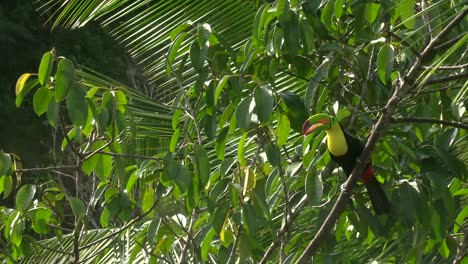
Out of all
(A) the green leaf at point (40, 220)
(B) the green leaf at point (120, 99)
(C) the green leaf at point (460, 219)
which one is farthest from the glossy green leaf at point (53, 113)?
(C) the green leaf at point (460, 219)

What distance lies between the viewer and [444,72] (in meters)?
2.77

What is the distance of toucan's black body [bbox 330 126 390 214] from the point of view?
2.66 metres

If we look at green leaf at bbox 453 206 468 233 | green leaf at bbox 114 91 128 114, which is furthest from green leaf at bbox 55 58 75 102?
green leaf at bbox 453 206 468 233

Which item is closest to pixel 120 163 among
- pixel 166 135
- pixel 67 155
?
pixel 166 135

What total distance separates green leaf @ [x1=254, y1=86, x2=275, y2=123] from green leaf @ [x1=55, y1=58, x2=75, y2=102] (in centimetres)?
45

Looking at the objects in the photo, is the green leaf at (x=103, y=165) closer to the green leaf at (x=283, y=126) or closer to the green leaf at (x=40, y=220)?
the green leaf at (x=40, y=220)

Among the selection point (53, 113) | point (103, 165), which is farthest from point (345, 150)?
point (53, 113)

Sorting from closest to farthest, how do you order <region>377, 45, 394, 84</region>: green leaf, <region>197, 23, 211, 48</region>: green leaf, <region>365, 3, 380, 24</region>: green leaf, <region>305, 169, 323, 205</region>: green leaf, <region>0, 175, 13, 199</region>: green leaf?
<region>377, 45, 394, 84</region>: green leaf → <region>305, 169, 323, 205</region>: green leaf → <region>365, 3, 380, 24</region>: green leaf → <region>197, 23, 211, 48</region>: green leaf → <region>0, 175, 13, 199</region>: green leaf

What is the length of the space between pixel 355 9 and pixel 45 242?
2019mm

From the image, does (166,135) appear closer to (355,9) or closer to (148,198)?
(148,198)

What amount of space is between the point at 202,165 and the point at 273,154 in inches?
7.6

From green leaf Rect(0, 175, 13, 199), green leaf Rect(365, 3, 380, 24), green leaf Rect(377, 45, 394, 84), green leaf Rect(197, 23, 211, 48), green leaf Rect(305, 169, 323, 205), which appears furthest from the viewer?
green leaf Rect(0, 175, 13, 199)

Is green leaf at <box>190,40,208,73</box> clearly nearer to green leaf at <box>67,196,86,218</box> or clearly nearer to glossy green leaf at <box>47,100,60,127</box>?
glossy green leaf at <box>47,100,60,127</box>

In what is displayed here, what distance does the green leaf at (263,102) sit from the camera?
2.43 m
